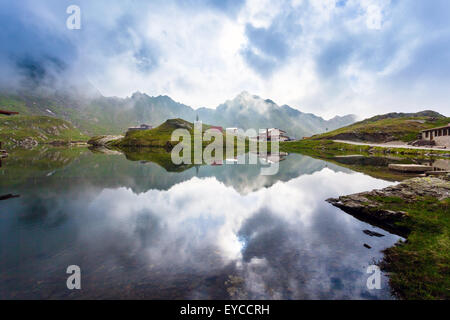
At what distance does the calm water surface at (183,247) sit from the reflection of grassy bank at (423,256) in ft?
3.38

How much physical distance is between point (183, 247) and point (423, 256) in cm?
1743

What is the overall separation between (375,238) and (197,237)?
15.7 m

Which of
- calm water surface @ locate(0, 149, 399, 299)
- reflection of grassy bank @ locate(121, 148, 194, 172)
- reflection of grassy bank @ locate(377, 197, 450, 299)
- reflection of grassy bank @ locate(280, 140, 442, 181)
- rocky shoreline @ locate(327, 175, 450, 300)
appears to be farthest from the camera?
reflection of grassy bank @ locate(121, 148, 194, 172)

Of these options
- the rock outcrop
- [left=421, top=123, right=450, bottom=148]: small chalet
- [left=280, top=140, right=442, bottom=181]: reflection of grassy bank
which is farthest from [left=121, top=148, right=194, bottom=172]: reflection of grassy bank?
[left=421, top=123, right=450, bottom=148]: small chalet

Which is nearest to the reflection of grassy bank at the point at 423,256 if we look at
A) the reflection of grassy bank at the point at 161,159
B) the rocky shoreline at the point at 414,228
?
the rocky shoreline at the point at 414,228

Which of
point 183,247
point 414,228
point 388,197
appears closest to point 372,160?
point 388,197

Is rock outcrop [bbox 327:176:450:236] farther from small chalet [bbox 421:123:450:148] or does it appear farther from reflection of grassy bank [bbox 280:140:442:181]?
small chalet [bbox 421:123:450:148]

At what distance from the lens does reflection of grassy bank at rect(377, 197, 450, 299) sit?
1115cm

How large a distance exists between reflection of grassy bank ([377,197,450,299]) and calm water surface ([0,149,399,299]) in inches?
40.5

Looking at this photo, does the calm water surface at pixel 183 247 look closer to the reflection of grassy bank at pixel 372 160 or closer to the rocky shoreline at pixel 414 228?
the rocky shoreline at pixel 414 228

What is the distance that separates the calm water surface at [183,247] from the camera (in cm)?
1141

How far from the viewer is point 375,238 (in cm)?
1770
